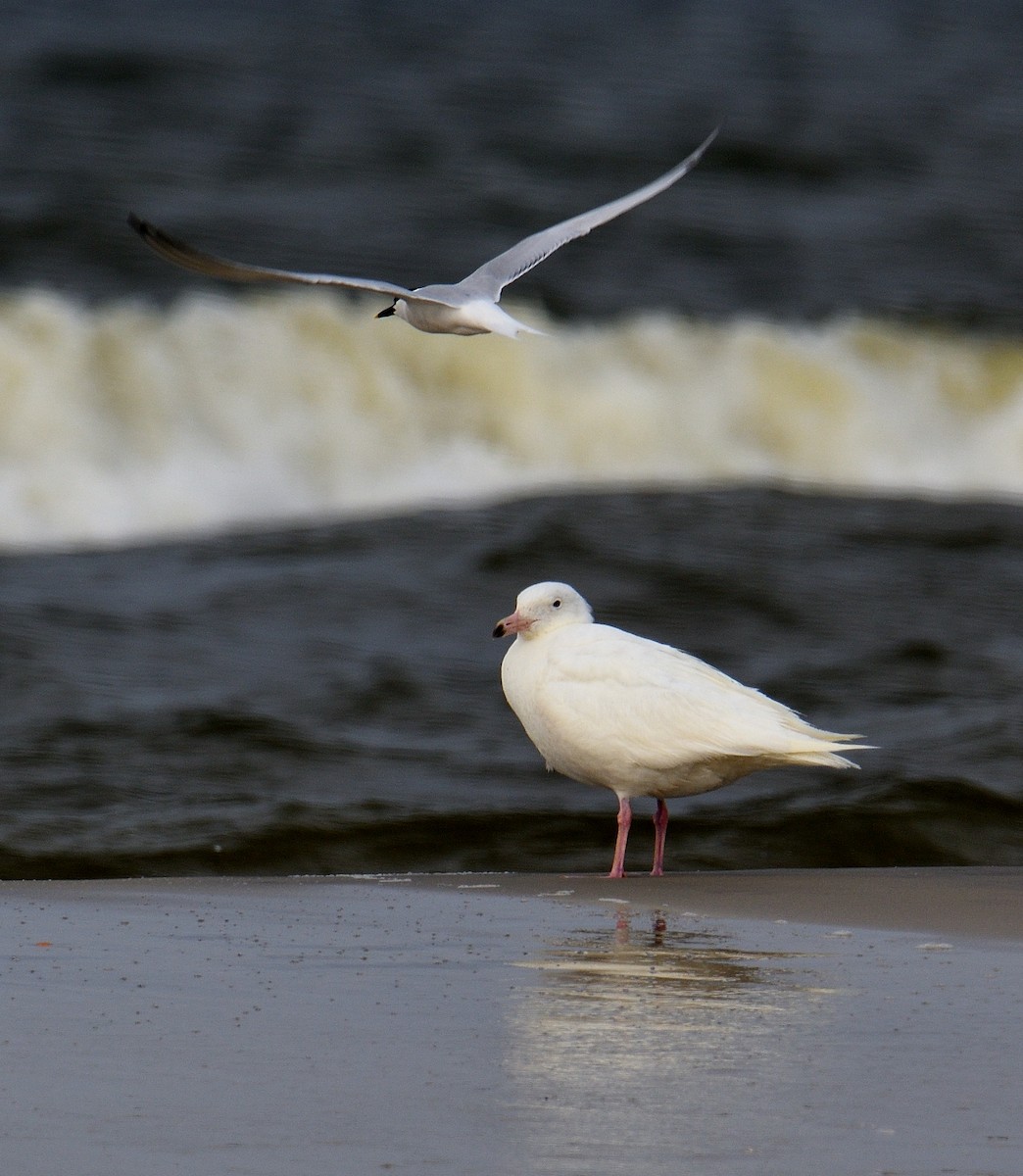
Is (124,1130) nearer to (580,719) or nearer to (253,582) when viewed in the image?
(580,719)

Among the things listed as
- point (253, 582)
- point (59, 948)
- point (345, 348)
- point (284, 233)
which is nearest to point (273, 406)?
point (345, 348)

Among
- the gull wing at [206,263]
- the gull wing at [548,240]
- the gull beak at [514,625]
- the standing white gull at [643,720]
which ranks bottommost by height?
the standing white gull at [643,720]

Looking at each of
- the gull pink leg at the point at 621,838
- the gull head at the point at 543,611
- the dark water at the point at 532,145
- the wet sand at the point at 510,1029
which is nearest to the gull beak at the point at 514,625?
the gull head at the point at 543,611

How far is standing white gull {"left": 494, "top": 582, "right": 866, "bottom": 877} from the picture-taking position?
21.1ft

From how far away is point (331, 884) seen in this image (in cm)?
603

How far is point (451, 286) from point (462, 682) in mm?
3210

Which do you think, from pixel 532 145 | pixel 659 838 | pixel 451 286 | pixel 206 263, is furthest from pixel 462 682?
pixel 532 145

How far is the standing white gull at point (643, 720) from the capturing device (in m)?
6.42

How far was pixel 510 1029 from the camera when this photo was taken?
3854 millimetres

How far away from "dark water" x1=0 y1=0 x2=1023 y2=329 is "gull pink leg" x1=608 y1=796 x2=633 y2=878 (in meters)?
8.56

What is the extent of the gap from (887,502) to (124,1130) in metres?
10.8

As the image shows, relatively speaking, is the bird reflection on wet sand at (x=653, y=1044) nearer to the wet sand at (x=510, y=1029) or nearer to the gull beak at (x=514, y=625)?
the wet sand at (x=510, y=1029)

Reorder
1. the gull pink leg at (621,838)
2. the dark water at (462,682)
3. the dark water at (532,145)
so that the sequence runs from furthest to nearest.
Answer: the dark water at (532,145), the dark water at (462,682), the gull pink leg at (621,838)

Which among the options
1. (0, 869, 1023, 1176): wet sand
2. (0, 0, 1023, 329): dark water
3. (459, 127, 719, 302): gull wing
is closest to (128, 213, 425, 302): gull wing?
(459, 127, 719, 302): gull wing
